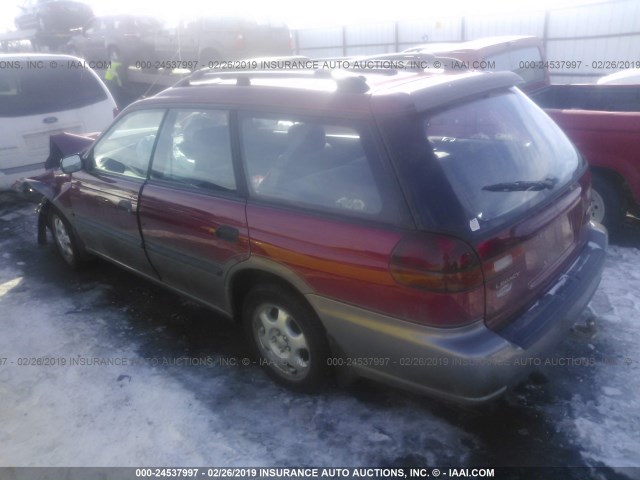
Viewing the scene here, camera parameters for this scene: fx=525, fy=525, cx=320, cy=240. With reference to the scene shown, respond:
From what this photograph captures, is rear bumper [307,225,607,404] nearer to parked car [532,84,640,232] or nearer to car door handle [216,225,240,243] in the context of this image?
car door handle [216,225,240,243]

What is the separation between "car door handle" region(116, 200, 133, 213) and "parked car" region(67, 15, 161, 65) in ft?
41.7

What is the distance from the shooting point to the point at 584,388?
2.98 meters

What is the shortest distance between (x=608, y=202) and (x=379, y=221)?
3266 millimetres

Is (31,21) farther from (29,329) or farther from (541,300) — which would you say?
(541,300)

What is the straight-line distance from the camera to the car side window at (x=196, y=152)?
3.04 metres

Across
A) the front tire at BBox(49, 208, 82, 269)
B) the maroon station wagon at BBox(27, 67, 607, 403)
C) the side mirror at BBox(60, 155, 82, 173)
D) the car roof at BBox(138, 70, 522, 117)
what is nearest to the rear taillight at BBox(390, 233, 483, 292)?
the maroon station wagon at BBox(27, 67, 607, 403)

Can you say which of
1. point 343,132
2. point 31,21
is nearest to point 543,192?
point 343,132

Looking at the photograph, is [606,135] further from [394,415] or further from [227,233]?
[227,233]

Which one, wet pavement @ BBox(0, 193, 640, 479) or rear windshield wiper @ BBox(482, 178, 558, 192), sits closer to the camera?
rear windshield wiper @ BBox(482, 178, 558, 192)

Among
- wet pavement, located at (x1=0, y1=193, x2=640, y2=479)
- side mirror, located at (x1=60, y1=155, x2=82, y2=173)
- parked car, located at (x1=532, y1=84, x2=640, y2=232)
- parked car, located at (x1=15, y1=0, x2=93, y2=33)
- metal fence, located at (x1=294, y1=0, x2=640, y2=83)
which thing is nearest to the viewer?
wet pavement, located at (x1=0, y1=193, x2=640, y2=479)

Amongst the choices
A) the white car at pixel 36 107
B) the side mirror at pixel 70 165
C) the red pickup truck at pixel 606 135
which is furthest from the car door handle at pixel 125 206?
the white car at pixel 36 107

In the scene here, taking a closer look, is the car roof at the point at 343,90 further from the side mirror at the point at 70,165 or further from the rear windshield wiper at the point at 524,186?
the side mirror at the point at 70,165

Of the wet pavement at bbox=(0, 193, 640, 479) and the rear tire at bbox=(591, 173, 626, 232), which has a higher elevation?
the rear tire at bbox=(591, 173, 626, 232)

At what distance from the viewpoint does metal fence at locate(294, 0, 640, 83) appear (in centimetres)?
1199
